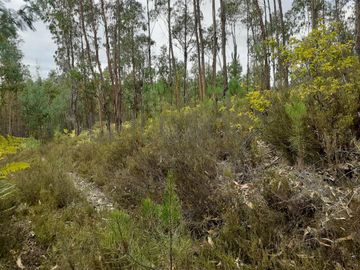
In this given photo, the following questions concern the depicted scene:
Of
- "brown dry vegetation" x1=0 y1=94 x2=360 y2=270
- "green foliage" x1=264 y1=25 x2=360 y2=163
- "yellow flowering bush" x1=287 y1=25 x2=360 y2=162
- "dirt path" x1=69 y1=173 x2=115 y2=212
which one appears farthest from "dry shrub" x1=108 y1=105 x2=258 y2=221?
"yellow flowering bush" x1=287 y1=25 x2=360 y2=162

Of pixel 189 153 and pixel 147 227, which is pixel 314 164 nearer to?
pixel 189 153

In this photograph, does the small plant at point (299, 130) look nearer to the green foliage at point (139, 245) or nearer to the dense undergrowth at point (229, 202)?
the dense undergrowth at point (229, 202)

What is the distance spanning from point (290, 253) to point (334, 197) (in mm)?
692

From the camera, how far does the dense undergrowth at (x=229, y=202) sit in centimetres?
204

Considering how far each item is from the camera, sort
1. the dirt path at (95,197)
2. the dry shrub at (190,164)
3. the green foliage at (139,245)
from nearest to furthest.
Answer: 1. the green foliage at (139,245)
2. the dry shrub at (190,164)
3. the dirt path at (95,197)

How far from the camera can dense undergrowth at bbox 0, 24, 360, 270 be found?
2039mm

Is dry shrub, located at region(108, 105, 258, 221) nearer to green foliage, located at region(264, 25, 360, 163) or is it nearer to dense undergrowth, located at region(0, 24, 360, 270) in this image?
dense undergrowth, located at region(0, 24, 360, 270)

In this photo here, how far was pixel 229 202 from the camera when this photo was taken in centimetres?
268

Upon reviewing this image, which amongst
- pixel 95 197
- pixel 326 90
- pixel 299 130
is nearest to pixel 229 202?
pixel 299 130

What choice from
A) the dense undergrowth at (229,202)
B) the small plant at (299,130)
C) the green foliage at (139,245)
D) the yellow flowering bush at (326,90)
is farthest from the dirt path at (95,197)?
the yellow flowering bush at (326,90)

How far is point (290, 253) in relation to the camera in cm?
202

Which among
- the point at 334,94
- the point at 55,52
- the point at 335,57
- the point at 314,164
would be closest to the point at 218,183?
the point at 314,164

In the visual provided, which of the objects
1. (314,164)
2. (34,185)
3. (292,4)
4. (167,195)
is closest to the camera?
(167,195)

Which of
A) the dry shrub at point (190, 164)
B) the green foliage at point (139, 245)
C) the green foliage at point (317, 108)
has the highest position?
the green foliage at point (317, 108)
